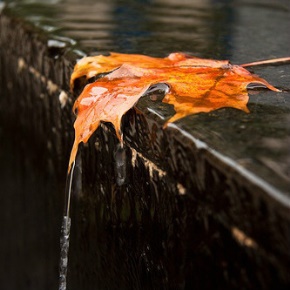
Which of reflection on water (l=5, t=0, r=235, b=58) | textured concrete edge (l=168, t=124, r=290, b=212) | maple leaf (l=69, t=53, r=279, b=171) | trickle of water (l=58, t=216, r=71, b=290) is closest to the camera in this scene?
textured concrete edge (l=168, t=124, r=290, b=212)

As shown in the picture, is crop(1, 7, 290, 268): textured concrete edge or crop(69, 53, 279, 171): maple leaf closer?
crop(1, 7, 290, 268): textured concrete edge

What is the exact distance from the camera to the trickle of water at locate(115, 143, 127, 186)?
48.6 inches

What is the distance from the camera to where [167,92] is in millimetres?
1195

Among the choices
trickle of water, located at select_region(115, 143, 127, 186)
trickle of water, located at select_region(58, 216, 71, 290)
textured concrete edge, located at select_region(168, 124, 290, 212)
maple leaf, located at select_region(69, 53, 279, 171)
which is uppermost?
textured concrete edge, located at select_region(168, 124, 290, 212)

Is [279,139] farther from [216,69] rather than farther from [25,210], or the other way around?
[25,210]

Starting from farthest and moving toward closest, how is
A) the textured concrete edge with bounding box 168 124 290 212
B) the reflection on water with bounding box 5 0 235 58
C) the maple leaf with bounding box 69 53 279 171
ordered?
the reflection on water with bounding box 5 0 235 58, the maple leaf with bounding box 69 53 279 171, the textured concrete edge with bounding box 168 124 290 212

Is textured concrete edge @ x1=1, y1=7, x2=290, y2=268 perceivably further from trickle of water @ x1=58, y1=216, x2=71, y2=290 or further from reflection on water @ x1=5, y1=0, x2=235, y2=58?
trickle of water @ x1=58, y1=216, x2=71, y2=290

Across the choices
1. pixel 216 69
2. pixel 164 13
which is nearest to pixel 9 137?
pixel 164 13

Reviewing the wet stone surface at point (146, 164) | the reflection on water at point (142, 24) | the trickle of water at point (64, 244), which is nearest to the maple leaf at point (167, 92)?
the wet stone surface at point (146, 164)

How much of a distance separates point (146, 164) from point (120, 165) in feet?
0.41

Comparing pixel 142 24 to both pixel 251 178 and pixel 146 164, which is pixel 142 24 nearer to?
pixel 146 164

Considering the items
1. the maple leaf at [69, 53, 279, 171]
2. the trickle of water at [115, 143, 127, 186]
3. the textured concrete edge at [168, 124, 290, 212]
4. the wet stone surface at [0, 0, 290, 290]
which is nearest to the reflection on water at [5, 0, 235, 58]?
the wet stone surface at [0, 0, 290, 290]

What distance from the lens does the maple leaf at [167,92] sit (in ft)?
3.74

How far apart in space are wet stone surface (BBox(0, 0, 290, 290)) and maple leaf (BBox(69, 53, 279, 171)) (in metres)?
0.03
